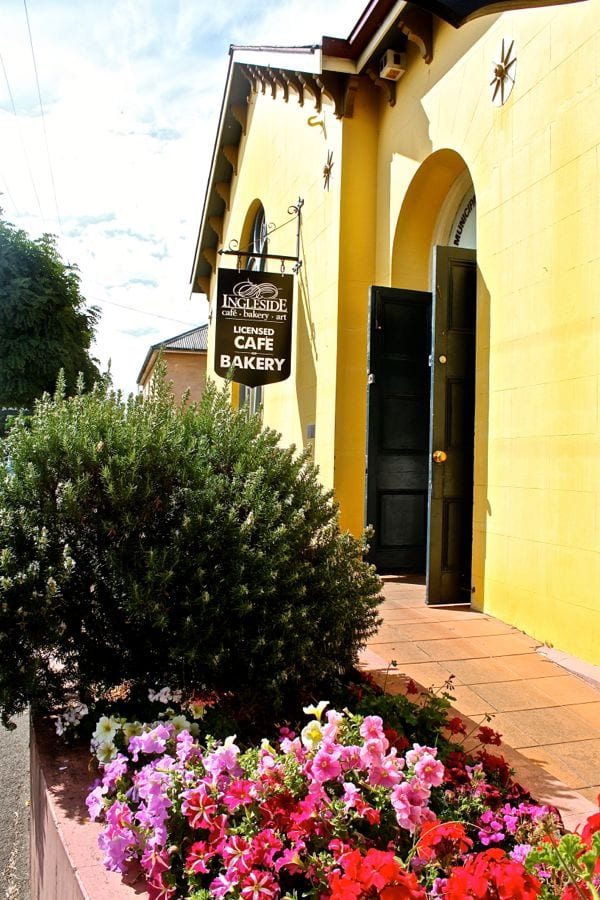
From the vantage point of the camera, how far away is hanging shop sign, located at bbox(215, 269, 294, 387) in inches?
314

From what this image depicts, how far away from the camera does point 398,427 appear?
6152mm

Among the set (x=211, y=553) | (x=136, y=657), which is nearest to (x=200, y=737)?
(x=136, y=657)

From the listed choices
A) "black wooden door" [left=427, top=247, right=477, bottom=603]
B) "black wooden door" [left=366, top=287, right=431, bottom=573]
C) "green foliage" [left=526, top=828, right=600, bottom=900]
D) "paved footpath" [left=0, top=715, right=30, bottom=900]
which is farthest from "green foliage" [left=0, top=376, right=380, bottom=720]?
"black wooden door" [left=366, top=287, right=431, bottom=573]

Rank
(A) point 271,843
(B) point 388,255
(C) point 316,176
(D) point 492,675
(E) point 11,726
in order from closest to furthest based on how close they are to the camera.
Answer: (A) point 271,843 → (E) point 11,726 → (D) point 492,675 → (B) point 388,255 → (C) point 316,176

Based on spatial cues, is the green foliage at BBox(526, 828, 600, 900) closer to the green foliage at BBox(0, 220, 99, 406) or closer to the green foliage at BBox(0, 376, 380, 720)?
the green foliage at BBox(0, 376, 380, 720)

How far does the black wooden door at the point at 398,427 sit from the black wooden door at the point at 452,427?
0.92m

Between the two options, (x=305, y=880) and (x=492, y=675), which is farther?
(x=492, y=675)

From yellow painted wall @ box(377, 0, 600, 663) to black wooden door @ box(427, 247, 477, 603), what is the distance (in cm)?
27

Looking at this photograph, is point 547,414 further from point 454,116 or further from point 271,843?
point 271,843

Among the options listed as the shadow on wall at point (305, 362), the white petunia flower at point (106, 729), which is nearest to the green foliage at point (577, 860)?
the white petunia flower at point (106, 729)

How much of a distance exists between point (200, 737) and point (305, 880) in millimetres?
810

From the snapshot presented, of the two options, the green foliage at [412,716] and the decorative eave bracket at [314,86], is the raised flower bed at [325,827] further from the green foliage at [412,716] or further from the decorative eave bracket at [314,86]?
the decorative eave bracket at [314,86]

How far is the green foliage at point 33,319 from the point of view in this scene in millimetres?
17047

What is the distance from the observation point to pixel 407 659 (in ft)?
12.3
